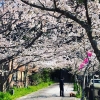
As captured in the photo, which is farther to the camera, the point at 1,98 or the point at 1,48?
the point at 1,98

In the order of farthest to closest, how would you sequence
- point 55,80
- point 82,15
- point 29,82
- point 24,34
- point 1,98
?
point 55,80, point 29,82, point 1,98, point 24,34, point 82,15

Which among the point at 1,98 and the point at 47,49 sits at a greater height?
the point at 47,49

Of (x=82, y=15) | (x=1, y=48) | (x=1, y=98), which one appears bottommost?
(x=1, y=98)

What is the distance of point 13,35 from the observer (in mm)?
13055

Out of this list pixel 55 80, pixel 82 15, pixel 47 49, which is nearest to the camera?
pixel 82 15

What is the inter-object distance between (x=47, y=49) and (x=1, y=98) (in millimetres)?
5189

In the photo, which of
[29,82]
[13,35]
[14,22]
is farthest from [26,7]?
[29,82]

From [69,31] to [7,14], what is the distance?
275cm

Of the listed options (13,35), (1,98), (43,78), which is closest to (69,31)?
(13,35)

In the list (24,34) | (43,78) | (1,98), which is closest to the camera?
(24,34)

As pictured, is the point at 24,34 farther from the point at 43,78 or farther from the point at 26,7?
the point at 43,78

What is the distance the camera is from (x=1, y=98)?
1736 centimetres

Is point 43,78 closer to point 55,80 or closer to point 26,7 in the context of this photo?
point 55,80

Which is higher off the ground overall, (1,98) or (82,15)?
(82,15)
